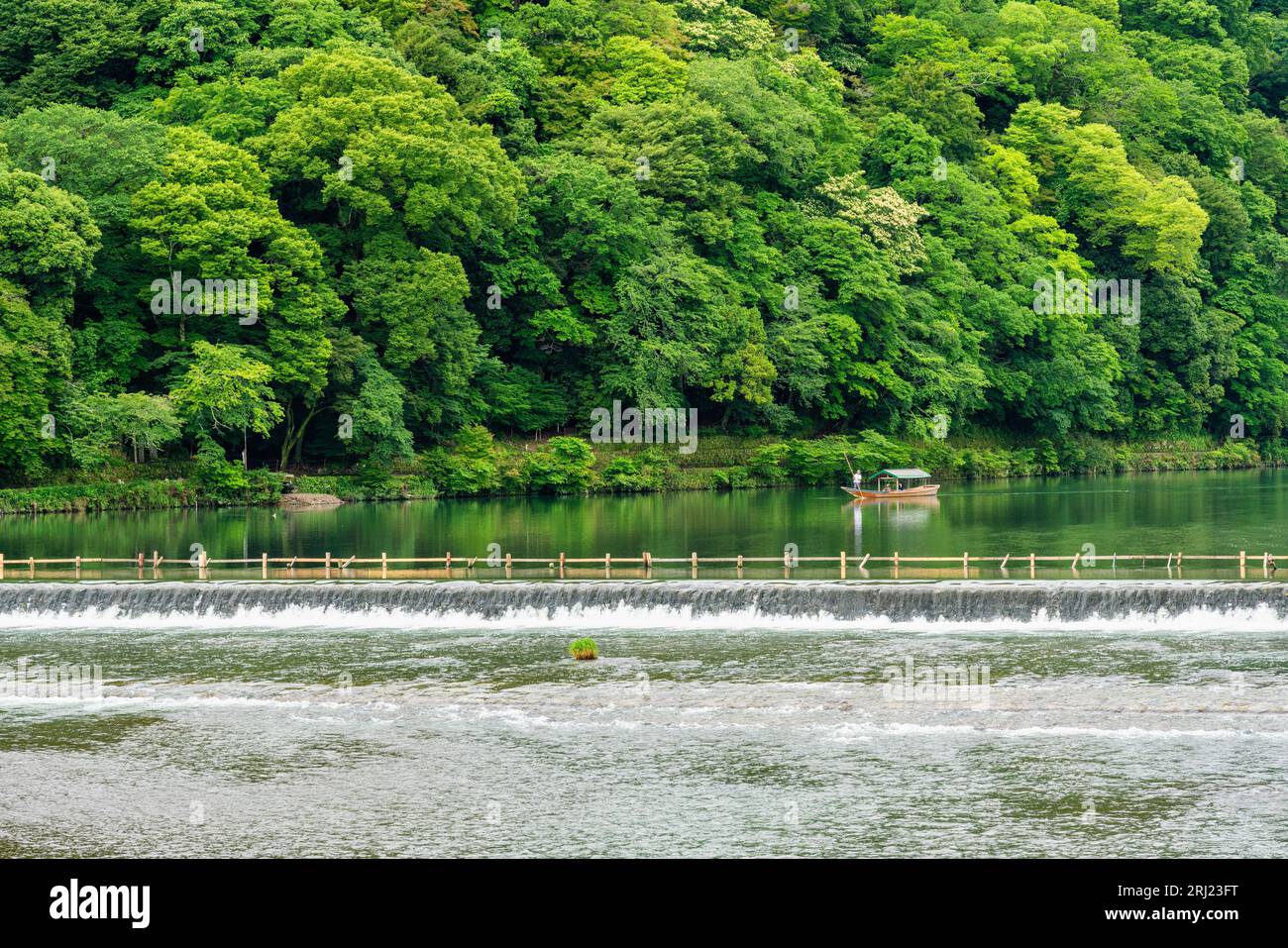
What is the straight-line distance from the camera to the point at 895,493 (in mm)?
77125

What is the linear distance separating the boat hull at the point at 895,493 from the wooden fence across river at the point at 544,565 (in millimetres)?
28257

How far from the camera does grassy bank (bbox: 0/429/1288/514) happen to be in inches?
2712

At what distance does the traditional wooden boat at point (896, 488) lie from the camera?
76.6 metres

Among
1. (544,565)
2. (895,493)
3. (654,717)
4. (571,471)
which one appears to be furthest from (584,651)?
(895,493)

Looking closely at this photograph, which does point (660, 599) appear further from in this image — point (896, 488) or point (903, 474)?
point (903, 474)

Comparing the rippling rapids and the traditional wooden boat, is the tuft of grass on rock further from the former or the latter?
the traditional wooden boat

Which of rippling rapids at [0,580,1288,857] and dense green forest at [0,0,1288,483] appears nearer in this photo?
rippling rapids at [0,580,1288,857]

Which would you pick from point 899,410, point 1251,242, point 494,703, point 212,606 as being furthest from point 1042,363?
point 494,703

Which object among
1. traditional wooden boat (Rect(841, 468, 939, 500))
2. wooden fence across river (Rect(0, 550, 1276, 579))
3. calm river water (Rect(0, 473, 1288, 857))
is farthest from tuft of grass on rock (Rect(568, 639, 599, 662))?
traditional wooden boat (Rect(841, 468, 939, 500))

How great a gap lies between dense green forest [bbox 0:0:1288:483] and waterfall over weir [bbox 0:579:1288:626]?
25.2 metres

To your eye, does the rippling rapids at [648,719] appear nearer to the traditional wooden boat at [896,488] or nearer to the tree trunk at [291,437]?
the tree trunk at [291,437]

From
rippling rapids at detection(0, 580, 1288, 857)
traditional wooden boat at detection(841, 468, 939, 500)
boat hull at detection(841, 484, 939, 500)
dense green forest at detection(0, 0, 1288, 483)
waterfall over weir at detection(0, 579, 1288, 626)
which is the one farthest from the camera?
traditional wooden boat at detection(841, 468, 939, 500)

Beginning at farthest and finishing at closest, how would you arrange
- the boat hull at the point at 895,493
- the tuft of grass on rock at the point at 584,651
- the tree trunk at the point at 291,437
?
the boat hull at the point at 895,493 < the tree trunk at the point at 291,437 < the tuft of grass on rock at the point at 584,651

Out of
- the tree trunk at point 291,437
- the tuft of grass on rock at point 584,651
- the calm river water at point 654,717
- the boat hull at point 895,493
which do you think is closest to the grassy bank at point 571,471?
the tree trunk at point 291,437
